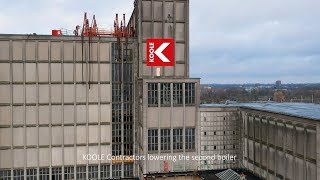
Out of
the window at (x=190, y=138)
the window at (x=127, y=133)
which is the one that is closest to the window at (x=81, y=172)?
the window at (x=127, y=133)

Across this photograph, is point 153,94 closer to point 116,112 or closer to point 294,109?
point 116,112

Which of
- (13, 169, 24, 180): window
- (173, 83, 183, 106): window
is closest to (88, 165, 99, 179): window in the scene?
(13, 169, 24, 180): window

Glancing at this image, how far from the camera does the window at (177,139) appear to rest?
2040 inches

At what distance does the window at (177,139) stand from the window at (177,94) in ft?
14.4

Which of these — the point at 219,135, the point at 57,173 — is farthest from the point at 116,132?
the point at 219,135

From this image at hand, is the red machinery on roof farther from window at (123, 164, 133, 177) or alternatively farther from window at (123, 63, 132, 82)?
window at (123, 164, 133, 177)

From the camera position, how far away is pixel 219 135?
187 ft

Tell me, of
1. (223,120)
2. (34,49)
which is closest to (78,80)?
(34,49)

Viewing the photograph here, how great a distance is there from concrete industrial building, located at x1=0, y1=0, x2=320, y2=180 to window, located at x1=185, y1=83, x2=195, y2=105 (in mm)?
160

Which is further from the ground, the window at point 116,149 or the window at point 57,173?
the window at point 116,149

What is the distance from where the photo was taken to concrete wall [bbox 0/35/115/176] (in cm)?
5331

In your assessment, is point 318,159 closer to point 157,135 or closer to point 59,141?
point 157,135

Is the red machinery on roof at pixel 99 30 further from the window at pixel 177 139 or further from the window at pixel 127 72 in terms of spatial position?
the window at pixel 177 139

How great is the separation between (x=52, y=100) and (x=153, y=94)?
56.6 feet
